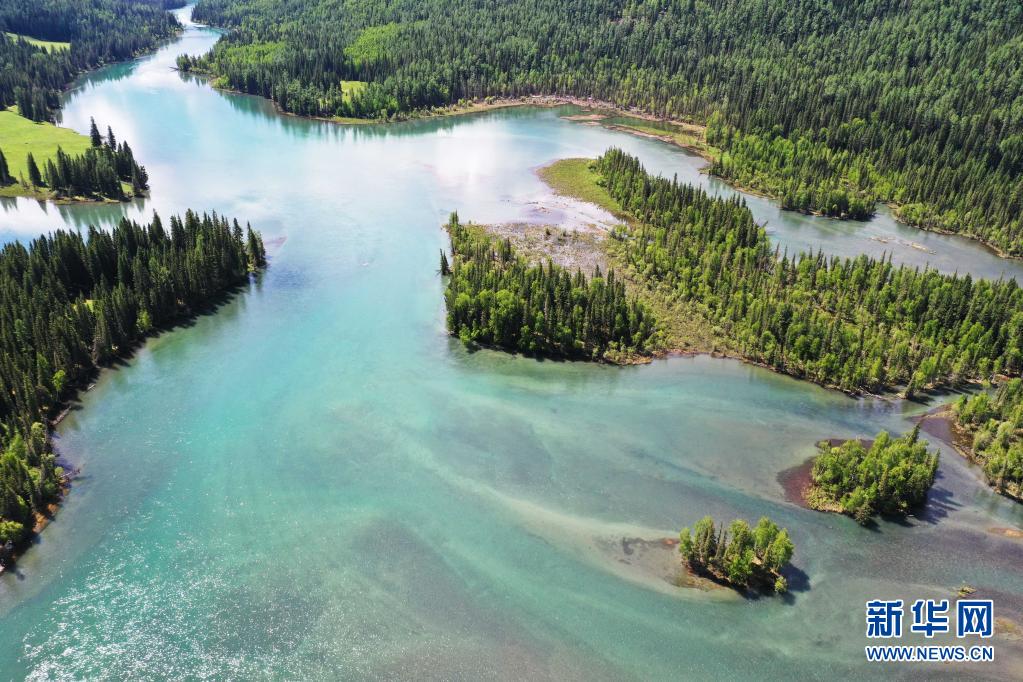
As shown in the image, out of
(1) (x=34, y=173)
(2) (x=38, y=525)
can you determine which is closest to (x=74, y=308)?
(2) (x=38, y=525)

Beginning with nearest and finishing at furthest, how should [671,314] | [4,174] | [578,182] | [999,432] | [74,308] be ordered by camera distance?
1. [999,432]
2. [74,308]
3. [671,314]
4. [4,174]
5. [578,182]

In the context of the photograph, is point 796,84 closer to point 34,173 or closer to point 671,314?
point 671,314

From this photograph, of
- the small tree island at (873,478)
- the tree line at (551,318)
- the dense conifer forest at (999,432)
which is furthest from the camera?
the tree line at (551,318)

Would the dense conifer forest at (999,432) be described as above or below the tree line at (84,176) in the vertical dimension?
below

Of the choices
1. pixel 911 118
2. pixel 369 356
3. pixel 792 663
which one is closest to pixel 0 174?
pixel 369 356

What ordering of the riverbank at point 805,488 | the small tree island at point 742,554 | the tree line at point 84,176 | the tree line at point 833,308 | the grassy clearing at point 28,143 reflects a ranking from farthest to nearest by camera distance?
the grassy clearing at point 28,143
the tree line at point 84,176
the tree line at point 833,308
the riverbank at point 805,488
the small tree island at point 742,554

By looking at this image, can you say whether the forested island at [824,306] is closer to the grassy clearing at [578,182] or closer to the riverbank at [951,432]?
the riverbank at [951,432]

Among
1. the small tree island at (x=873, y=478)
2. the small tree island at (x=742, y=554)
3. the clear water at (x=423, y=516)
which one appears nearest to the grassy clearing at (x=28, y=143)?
the clear water at (x=423, y=516)
